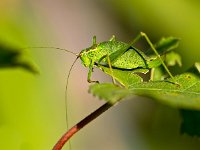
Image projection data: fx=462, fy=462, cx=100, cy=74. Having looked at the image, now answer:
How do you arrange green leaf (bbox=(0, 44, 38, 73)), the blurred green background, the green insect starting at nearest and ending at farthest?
1. green leaf (bbox=(0, 44, 38, 73))
2. the green insect
3. the blurred green background

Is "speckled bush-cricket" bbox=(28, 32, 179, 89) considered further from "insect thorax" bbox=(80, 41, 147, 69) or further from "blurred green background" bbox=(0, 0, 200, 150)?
"blurred green background" bbox=(0, 0, 200, 150)

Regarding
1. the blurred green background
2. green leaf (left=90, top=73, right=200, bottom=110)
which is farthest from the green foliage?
the blurred green background

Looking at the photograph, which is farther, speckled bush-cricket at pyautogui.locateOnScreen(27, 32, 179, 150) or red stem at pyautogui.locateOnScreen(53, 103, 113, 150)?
speckled bush-cricket at pyautogui.locateOnScreen(27, 32, 179, 150)

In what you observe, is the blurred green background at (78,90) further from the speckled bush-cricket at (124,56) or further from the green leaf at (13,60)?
the speckled bush-cricket at (124,56)

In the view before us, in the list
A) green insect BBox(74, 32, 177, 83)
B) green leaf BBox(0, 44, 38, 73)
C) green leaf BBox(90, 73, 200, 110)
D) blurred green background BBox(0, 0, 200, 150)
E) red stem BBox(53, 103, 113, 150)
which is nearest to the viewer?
green leaf BBox(90, 73, 200, 110)

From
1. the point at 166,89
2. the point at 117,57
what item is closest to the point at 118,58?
the point at 117,57

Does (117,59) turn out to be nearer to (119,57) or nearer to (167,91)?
(119,57)

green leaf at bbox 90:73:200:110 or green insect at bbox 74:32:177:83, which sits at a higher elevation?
green insect at bbox 74:32:177:83
